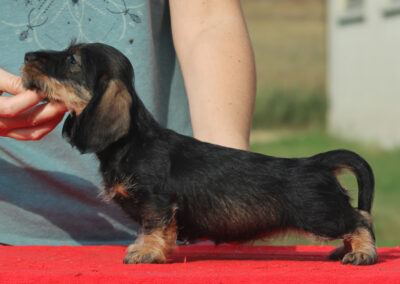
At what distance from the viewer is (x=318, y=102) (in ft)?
76.7

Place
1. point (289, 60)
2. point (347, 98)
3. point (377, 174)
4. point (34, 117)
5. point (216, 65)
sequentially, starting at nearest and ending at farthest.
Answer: point (34, 117)
point (216, 65)
point (377, 174)
point (347, 98)
point (289, 60)

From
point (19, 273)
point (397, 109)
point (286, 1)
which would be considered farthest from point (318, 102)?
point (19, 273)

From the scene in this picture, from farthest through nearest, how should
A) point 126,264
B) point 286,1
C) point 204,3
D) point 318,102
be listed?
1. point 286,1
2. point 318,102
3. point 204,3
4. point 126,264

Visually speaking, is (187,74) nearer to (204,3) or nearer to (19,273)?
(204,3)

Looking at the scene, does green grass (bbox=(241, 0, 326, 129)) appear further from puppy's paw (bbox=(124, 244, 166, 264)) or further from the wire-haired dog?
puppy's paw (bbox=(124, 244, 166, 264))

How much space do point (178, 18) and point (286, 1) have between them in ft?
117

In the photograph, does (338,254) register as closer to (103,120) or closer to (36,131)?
(103,120)

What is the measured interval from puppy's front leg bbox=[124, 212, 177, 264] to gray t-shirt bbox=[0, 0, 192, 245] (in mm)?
1051

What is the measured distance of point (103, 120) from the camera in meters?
2.64

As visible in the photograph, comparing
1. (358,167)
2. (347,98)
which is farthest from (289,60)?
(358,167)

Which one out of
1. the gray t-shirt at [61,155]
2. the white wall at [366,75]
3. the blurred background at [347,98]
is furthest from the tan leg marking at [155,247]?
the white wall at [366,75]

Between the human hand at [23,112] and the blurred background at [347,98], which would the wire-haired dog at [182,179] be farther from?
the blurred background at [347,98]

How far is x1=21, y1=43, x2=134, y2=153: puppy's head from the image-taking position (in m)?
2.65

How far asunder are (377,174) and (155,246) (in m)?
9.87
